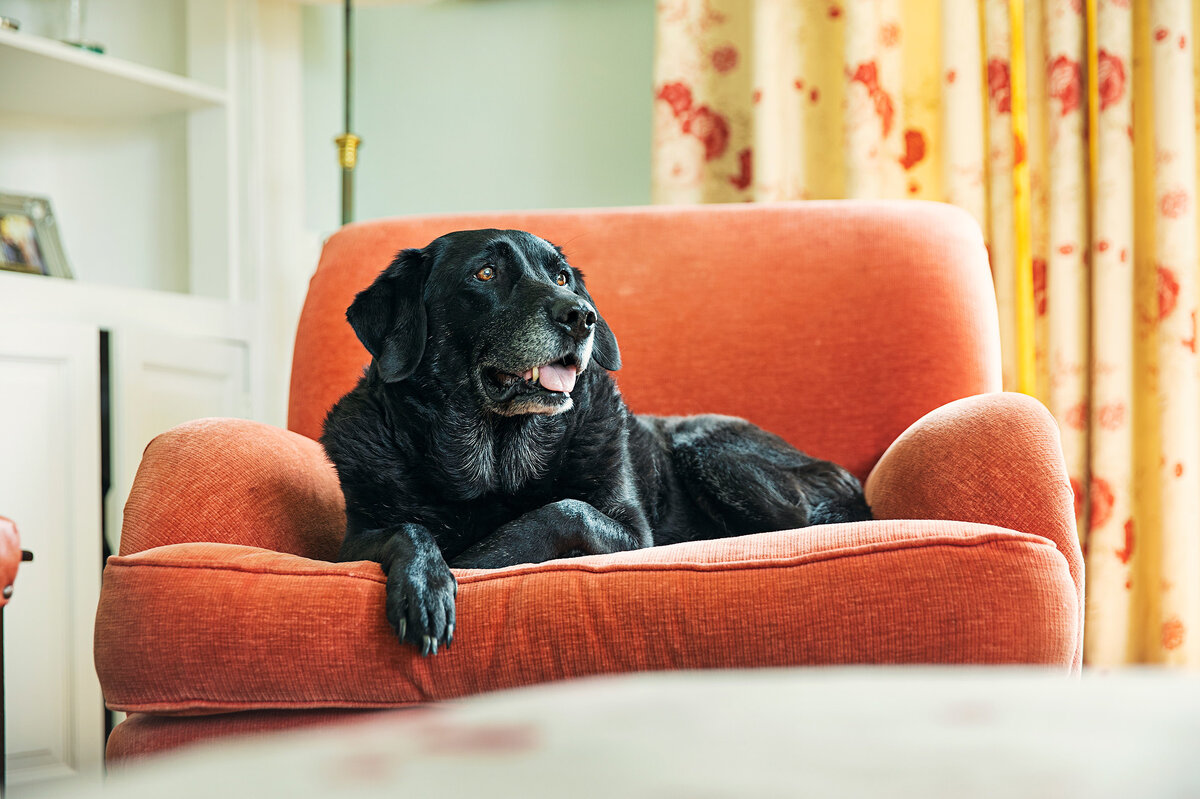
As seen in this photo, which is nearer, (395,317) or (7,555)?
(7,555)

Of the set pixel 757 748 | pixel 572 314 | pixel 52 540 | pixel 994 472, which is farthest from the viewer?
pixel 52 540

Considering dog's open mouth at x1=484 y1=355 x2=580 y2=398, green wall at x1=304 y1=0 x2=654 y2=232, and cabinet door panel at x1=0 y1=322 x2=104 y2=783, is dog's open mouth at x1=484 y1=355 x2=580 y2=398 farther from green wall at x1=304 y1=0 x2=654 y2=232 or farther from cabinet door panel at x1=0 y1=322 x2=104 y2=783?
green wall at x1=304 y1=0 x2=654 y2=232

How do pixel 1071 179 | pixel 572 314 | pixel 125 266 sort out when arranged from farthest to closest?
pixel 125 266 < pixel 1071 179 < pixel 572 314

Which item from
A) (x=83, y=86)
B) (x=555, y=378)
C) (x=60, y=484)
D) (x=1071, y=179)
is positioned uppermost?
(x=83, y=86)

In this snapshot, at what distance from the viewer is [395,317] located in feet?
5.10

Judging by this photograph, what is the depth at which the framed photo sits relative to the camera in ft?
8.38

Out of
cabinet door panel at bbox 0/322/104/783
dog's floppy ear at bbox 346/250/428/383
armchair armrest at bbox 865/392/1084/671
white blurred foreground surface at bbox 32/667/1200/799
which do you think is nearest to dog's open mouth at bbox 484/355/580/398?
dog's floppy ear at bbox 346/250/428/383

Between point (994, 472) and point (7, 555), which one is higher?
point (994, 472)

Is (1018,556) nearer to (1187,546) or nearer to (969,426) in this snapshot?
(969,426)

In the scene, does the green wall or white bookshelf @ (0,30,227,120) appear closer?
white bookshelf @ (0,30,227,120)

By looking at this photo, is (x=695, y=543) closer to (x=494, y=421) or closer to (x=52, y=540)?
(x=494, y=421)

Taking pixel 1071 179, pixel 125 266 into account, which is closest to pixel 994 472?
pixel 1071 179

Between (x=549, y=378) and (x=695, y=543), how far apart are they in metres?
0.38

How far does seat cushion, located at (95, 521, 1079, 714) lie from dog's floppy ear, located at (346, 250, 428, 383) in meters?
0.38
